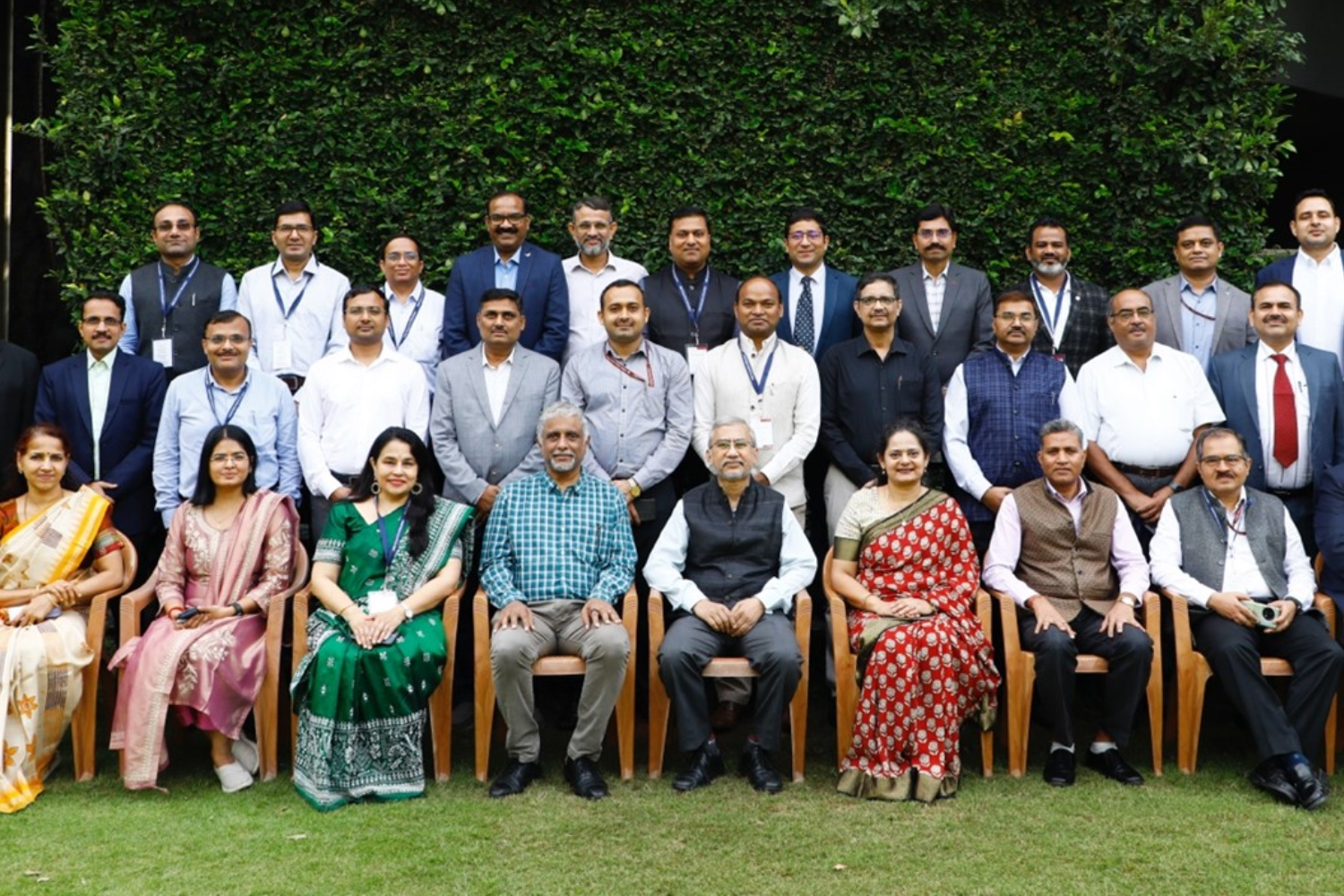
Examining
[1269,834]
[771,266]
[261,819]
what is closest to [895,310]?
[771,266]

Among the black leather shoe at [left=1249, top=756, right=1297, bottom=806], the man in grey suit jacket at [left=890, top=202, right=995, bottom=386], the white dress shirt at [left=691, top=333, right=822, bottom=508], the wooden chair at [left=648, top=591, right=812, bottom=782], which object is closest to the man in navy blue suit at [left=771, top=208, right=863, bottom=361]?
the man in grey suit jacket at [left=890, top=202, right=995, bottom=386]

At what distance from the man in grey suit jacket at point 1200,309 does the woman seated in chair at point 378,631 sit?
3249 mm

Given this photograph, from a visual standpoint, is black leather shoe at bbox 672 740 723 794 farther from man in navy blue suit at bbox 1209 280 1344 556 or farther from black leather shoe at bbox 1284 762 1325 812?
man in navy blue suit at bbox 1209 280 1344 556

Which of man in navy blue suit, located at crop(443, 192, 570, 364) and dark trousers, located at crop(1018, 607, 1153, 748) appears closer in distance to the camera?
dark trousers, located at crop(1018, 607, 1153, 748)

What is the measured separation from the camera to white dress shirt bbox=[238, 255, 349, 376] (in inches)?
239

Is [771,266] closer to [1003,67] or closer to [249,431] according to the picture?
[1003,67]

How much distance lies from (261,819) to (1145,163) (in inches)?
194

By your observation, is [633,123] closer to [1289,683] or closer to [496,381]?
[496,381]

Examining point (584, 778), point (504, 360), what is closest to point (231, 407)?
point (504, 360)

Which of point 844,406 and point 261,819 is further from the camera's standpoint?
point 844,406

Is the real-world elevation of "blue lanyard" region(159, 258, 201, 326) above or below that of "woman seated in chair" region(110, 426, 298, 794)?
above

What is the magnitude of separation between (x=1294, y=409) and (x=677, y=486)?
2.57 metres

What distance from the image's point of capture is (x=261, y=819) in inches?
177

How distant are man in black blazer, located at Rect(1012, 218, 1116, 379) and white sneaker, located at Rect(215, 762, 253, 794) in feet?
12.3
